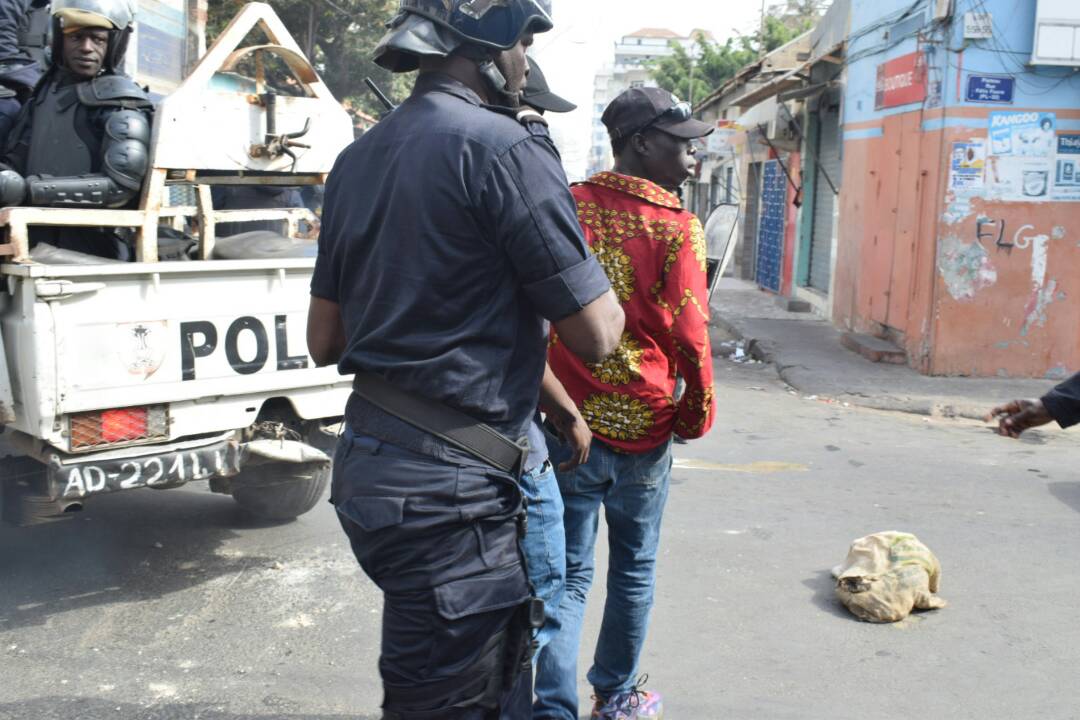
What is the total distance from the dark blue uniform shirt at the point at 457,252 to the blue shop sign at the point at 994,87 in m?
9.25

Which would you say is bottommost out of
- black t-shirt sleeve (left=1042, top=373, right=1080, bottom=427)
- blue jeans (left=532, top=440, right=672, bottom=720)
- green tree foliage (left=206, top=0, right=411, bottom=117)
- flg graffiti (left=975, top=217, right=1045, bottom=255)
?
blue jeans (left=532, top=440, right=672, bottom=720)

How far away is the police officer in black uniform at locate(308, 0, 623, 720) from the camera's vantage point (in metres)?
2.08

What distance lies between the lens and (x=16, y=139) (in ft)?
15.6

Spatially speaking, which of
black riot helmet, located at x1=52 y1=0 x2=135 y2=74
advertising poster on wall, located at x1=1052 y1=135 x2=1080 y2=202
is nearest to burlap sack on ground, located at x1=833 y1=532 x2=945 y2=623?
black riot helmet, located at x1=52 y1=0 x2=135 y2=74

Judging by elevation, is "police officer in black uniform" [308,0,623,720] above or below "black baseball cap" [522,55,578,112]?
below

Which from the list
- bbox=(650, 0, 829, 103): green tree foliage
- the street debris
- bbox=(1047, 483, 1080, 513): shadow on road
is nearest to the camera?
bbox=(1047, 483, 1080, 513): shadow on road

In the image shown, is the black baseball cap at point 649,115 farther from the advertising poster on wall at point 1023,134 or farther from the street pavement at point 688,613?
the advertising poster on wall at point 1023,134

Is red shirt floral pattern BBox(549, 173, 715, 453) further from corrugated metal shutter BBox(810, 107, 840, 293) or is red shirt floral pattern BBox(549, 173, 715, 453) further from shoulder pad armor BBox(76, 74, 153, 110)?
corrugated metal shutter BBox(810, 107, 840, 293)

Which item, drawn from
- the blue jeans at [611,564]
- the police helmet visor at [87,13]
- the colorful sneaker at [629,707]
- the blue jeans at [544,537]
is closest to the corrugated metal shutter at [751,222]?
the police helmet visor at [87,13]

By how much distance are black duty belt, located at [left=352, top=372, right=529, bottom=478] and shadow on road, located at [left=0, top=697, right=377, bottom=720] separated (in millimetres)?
1601

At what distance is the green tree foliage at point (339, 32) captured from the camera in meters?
19.9

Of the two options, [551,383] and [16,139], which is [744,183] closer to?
[16,139]

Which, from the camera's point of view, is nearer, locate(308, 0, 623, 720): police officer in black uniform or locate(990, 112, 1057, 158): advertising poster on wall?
locate(308, 0, 623, 720): police officer in black uniform

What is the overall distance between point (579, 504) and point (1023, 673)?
1.89 m
